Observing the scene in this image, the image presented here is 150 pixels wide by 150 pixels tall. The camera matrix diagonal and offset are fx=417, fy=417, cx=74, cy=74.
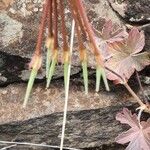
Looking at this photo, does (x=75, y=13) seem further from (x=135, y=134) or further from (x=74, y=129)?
(x=74, y=129)

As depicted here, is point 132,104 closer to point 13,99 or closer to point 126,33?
point 126,33

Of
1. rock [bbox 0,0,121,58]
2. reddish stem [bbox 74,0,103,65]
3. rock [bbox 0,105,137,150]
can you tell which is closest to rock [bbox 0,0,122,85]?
rock [bbox 0,0,121,58]

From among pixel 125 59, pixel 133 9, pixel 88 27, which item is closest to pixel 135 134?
pixel 125 59

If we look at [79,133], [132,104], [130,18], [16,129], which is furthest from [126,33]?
[16,129]

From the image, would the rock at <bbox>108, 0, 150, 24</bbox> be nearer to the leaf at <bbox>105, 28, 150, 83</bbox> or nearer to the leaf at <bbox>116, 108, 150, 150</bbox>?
the leaf at <bbox>105, 28, 150, 83</bbox>

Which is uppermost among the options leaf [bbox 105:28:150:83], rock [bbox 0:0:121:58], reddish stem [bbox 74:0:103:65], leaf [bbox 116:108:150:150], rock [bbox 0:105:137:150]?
Answer: reddish stem [bbox 74:0:103:65]
